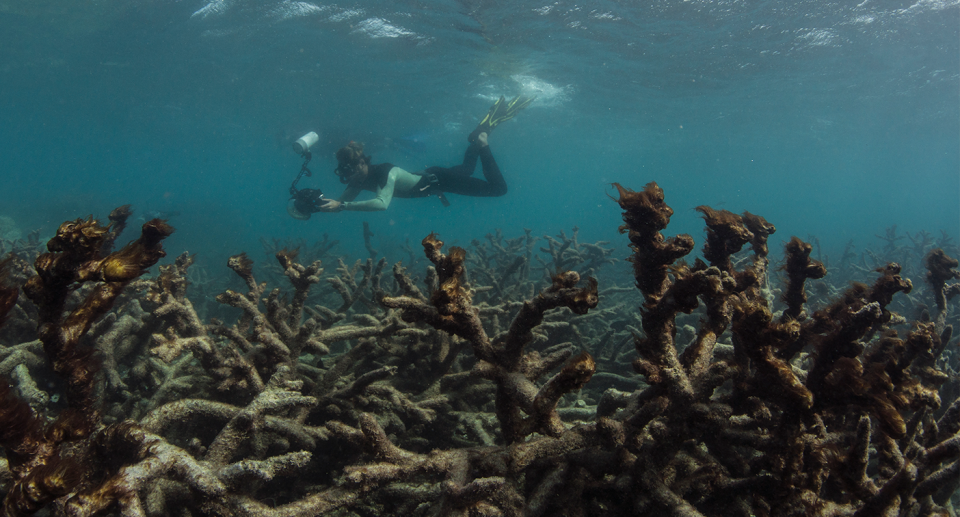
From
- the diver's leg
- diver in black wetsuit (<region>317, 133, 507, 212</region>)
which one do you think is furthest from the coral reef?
the diver's leg

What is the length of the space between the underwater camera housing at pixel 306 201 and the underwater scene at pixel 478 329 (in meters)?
0.06

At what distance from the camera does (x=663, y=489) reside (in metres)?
1.69

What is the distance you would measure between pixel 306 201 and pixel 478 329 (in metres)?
6.60

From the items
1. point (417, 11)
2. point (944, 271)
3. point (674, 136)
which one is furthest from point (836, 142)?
point (944, 271)

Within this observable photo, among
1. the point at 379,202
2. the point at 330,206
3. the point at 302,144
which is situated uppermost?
the point at 302,144

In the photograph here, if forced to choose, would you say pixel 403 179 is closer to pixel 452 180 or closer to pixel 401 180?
pixel 401 180

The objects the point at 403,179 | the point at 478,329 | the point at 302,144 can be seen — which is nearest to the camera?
the point at 478,329

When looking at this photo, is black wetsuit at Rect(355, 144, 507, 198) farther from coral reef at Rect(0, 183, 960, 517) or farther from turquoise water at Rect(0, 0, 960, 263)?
coral reef at Rect(0, 183, 960, 517)

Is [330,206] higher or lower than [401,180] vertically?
higher

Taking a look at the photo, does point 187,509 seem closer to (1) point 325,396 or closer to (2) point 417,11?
(1) point 325,396

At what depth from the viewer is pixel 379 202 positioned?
8703 mm

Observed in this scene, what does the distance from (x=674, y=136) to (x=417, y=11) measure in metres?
36.2

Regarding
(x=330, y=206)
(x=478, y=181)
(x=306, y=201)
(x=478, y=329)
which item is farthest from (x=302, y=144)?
(x=478, y=329)

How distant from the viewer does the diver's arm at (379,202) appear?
8223 millimetres
